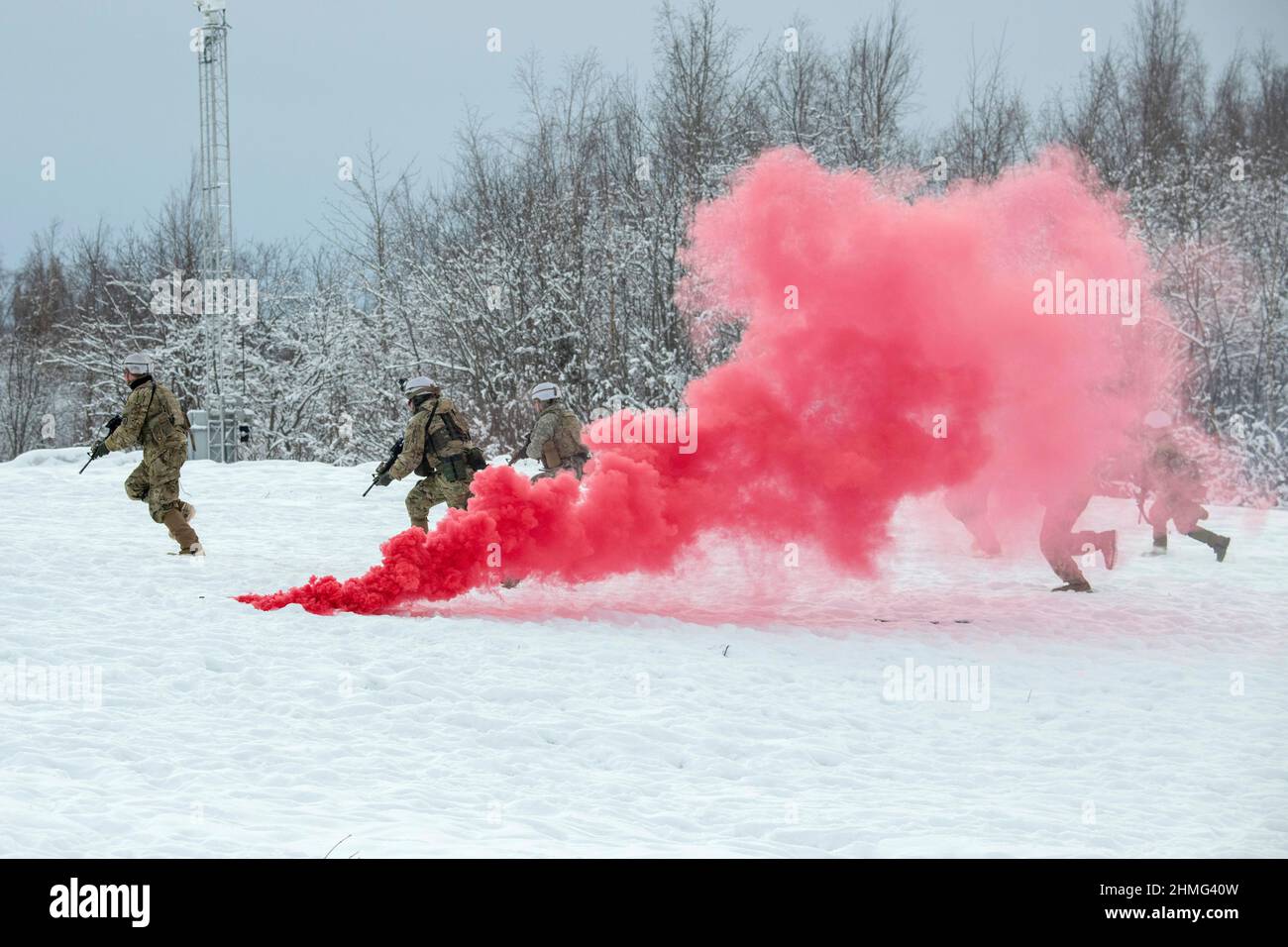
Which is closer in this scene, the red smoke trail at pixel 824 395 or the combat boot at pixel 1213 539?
the red smoke trail at pixel 824 395

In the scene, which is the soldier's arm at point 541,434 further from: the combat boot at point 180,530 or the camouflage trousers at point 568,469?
the combat boot at point 180,530

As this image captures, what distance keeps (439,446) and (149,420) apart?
2.98 meters

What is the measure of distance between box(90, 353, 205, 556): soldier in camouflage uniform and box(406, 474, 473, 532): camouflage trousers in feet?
7.68

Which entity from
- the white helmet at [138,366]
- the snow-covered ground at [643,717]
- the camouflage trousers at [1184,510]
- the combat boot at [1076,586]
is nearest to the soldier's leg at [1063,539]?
the combat boot at [1076,586]

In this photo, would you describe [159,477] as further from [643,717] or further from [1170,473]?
[1170,473]

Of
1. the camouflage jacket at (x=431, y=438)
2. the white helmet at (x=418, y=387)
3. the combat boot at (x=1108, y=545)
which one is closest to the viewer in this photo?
the camouflage jacket at (x=431, y=438)

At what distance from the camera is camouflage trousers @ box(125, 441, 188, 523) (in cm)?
1202

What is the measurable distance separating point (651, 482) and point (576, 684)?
7.29 feet

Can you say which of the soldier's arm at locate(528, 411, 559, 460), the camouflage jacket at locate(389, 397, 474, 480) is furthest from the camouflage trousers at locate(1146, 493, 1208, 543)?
the camouflage jacket at locate(389, 397, 474, 480)

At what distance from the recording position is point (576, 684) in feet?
26.8

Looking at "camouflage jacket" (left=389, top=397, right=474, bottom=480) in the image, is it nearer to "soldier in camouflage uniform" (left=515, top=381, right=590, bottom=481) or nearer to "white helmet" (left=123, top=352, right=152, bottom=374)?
"soldier in camouflage uniform" (left=515, top=381, right=590, bottom=481)

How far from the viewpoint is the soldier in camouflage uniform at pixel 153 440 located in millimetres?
11977

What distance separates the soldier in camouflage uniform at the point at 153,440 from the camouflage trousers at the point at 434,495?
2.34m

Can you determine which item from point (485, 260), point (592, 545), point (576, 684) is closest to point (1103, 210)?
point (592, 545)
